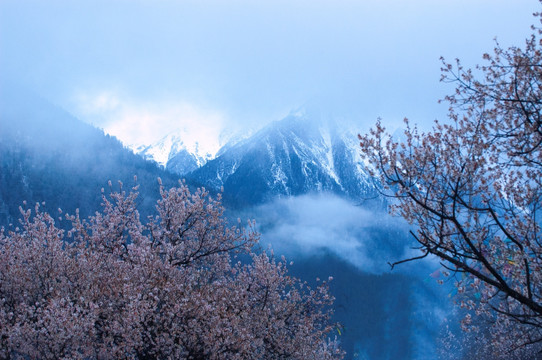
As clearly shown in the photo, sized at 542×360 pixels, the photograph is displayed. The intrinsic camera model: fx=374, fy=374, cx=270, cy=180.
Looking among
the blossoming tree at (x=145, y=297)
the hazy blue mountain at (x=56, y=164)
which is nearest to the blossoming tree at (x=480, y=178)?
the blossoming tree at (x=145, y=297)

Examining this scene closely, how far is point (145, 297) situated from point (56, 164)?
182 meters

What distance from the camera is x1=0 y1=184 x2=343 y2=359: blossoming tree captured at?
10203 mm

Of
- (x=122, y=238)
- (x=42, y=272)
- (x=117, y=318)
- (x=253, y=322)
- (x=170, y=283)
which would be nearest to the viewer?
(x=117, y=318)

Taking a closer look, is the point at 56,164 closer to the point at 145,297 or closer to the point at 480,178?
the point at 145,297

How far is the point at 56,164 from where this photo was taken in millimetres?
167625

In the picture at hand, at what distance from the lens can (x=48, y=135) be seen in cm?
18162

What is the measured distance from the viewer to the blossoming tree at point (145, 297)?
33.5ft

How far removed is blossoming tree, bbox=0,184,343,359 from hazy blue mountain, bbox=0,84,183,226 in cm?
14264

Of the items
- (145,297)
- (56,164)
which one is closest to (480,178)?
(145,297)

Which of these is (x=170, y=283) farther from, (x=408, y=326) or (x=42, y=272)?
(x=408, y=326)

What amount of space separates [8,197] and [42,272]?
160 m

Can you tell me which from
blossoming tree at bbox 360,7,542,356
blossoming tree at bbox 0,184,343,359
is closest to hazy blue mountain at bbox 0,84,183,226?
blossoming tree at bbox 0,184,343,359

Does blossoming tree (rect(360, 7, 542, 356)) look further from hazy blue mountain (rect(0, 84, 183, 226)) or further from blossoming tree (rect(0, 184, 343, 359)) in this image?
hazy blue mountain (rect(0, 84, 183, 226))

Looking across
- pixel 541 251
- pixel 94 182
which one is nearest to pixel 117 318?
pixel 541 251
